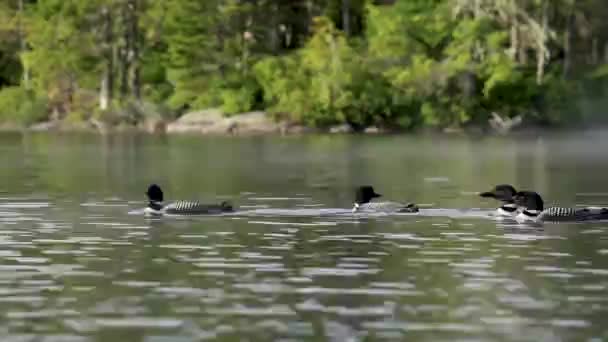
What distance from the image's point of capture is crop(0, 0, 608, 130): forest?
87000 mm

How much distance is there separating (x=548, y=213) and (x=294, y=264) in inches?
291

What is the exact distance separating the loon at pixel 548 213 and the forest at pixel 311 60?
57068mm

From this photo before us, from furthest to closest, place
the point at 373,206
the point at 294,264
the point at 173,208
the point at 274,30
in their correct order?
the point at 274,30
the point at 373,206
the point at 173,208
the point at 294,264

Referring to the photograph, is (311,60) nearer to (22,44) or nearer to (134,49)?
(134,49)

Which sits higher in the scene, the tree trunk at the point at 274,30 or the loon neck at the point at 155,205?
the tree trunk at the point at 274,30

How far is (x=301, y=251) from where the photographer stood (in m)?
24.0

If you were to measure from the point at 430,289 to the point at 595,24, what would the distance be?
75.5 metres

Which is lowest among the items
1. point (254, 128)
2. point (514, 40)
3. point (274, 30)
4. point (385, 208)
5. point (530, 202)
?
point (254, 128)

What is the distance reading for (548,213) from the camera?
2852 centimetres

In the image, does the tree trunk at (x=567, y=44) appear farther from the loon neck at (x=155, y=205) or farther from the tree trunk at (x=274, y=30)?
the loon neck at (x=155, y=205)

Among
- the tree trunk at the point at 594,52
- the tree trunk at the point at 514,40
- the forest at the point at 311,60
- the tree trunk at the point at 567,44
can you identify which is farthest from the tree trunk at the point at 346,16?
the tree trunk at the point at 594,52

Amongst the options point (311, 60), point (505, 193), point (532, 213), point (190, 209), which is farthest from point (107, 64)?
point (532, 213)

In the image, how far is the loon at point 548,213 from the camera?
28.5 m

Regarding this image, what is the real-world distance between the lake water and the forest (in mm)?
42071
